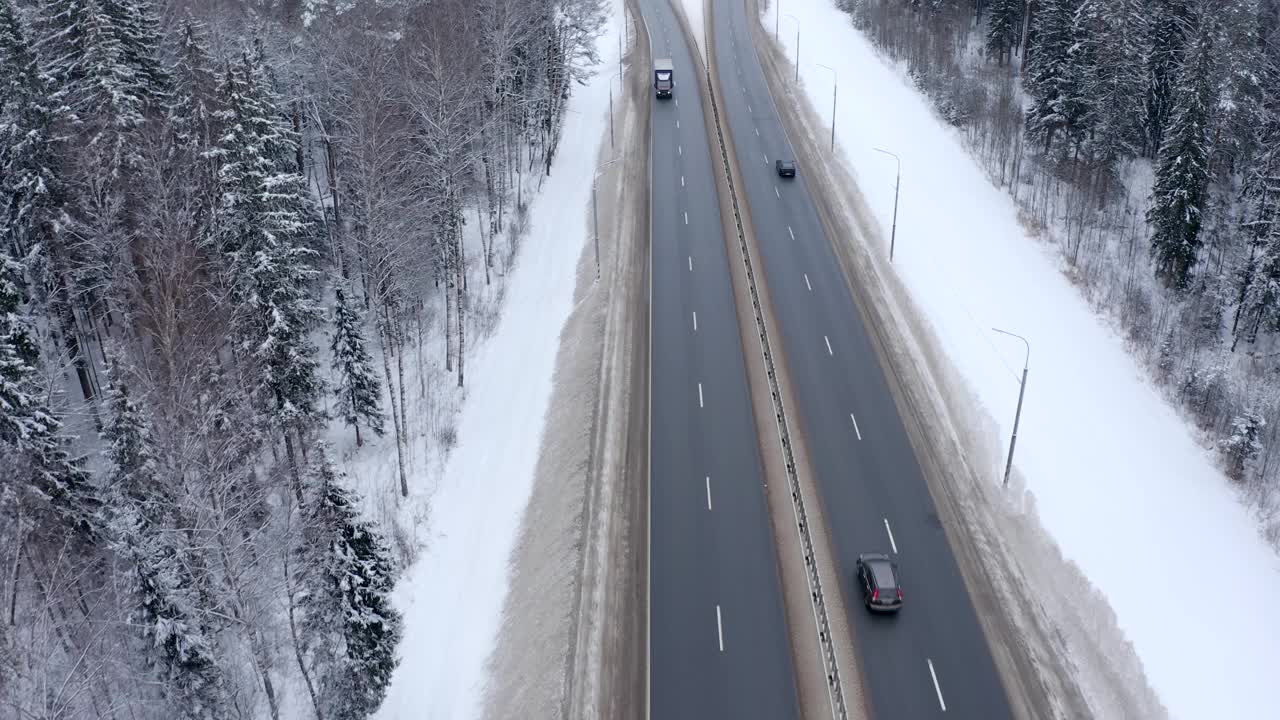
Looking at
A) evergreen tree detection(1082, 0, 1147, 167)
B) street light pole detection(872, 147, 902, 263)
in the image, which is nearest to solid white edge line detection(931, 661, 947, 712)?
street light pole detection(872, 147, 902, 263)

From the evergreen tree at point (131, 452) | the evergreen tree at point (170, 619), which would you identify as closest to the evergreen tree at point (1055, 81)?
the evergreen tree at point (131, 452)

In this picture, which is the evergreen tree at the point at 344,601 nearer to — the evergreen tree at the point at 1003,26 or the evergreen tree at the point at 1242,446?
the evergreen tree at the point at 1242,446

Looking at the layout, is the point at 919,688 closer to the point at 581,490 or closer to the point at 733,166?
the point at 581,490

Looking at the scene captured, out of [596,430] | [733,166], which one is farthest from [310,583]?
[733,166]

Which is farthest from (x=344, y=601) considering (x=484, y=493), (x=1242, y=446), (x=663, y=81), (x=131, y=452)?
(x=663, y=81)

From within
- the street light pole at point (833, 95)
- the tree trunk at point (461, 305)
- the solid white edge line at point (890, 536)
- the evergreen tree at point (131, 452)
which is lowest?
the solid white edge line at point (890, 536)

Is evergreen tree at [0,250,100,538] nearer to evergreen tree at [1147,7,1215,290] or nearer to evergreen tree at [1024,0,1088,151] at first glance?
evergreen tree at [1147,7,1215,290]
